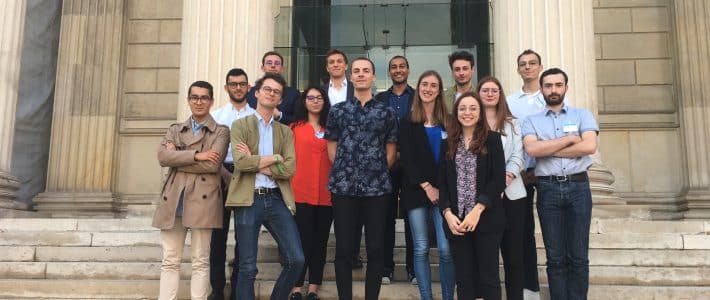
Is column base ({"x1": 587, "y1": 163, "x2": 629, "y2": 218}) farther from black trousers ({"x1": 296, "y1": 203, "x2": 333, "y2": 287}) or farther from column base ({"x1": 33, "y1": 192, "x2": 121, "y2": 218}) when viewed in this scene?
column base ({"x1": 33, "y1": 192, "x2": 121, "y2": 218})

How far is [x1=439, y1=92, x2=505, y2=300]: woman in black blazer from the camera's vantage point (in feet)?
15.3

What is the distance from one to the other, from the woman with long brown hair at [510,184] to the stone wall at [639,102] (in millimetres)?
6997

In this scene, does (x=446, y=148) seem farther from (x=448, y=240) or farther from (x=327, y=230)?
(x=327, y=230)

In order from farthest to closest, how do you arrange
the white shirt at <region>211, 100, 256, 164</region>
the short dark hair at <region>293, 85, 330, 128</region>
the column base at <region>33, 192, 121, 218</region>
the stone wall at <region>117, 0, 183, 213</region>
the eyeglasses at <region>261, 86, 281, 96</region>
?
the stone wall at <region>117, 0, 183, 213</region>, the column base at <region>33, 192, 121, 218</region>, the white shirt at <region>211, 100, 256, 164</region>, the short dark hair at <region>293, 85, 330, 128</region>, the eyeglasses at <region>261, 86, 281, 96</region>

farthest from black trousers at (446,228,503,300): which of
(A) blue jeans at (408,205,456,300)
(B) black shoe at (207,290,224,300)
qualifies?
(B) black shoe at (207,290,224,300)

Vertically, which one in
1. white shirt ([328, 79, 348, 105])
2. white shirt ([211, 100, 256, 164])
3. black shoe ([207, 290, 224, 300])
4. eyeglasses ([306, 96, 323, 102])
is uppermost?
white shirt ([328, 79, 348, 105])

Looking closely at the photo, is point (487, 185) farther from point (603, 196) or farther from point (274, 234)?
point (603, 196)

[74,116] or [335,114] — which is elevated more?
[74,116]

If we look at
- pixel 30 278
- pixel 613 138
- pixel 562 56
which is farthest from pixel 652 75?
pixel 30 278

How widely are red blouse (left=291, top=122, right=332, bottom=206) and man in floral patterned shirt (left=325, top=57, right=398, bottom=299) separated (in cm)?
36

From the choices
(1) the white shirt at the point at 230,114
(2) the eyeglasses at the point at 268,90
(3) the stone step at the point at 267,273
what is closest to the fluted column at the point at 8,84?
(3) the stone step at the point at 267,273

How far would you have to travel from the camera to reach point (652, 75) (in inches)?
457

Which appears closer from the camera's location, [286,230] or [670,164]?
[286,230]

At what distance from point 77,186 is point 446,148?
9.46 metres
